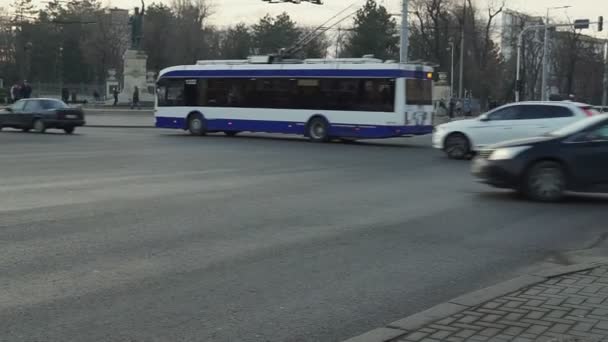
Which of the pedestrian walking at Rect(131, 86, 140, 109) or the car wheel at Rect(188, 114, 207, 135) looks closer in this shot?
the car wheel at Rect(188, 114, 207, 135)

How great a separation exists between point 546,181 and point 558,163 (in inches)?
13.8

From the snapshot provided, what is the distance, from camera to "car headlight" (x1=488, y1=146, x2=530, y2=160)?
13.3m

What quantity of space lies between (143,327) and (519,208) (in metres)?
8.09

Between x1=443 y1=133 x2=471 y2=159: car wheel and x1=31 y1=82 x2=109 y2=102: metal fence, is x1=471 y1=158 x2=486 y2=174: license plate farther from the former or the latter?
x1=31 y1=82 x2=109 y2=102: metal fence

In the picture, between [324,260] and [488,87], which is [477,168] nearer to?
[324,260]

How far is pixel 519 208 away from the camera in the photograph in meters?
12.3

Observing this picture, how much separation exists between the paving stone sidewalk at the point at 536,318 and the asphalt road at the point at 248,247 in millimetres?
570

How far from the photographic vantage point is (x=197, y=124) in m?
33.7

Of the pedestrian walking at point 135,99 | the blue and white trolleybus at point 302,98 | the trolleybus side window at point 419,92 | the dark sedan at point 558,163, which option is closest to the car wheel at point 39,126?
the blue and white trolleybus at point 302,98

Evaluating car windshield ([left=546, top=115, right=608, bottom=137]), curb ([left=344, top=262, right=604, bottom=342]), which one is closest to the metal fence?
car windshield ([left=546, top=115, right=608, bottom=137])

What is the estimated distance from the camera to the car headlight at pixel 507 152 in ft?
43.6

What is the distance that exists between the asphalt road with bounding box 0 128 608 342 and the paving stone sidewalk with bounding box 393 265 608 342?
570mm

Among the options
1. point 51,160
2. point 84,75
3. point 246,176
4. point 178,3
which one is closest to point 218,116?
point 51,160

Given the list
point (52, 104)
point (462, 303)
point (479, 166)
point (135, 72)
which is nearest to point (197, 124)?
point (52, 104)
